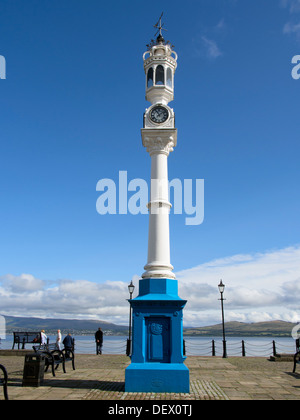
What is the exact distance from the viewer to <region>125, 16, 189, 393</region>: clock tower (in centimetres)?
981

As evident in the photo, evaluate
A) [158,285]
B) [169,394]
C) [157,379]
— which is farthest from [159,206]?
[169,394]

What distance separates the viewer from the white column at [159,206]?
1154cm

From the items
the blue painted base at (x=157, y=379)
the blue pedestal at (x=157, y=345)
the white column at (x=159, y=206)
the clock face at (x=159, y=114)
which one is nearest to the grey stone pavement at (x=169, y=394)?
the blue painted base at (x=157, y=379)

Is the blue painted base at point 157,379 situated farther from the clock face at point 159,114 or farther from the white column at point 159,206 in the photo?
the clock face at point 159,114

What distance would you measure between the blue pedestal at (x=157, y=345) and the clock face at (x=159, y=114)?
6.24m

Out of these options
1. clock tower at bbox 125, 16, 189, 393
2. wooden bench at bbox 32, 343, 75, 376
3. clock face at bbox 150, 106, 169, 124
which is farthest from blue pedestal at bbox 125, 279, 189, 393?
clock face at bbox 150, 106, 169, 124

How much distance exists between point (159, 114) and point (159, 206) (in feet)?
12.1

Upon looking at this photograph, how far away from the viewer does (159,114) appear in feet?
43.8

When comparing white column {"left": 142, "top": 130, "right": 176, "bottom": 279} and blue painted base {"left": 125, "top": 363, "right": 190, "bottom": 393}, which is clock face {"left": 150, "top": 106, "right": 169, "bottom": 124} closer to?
white column {"left": 142, "top": 130, "right": 176, "bottom": 279}

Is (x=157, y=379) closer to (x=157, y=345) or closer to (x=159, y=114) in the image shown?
(x=157, y=345)
